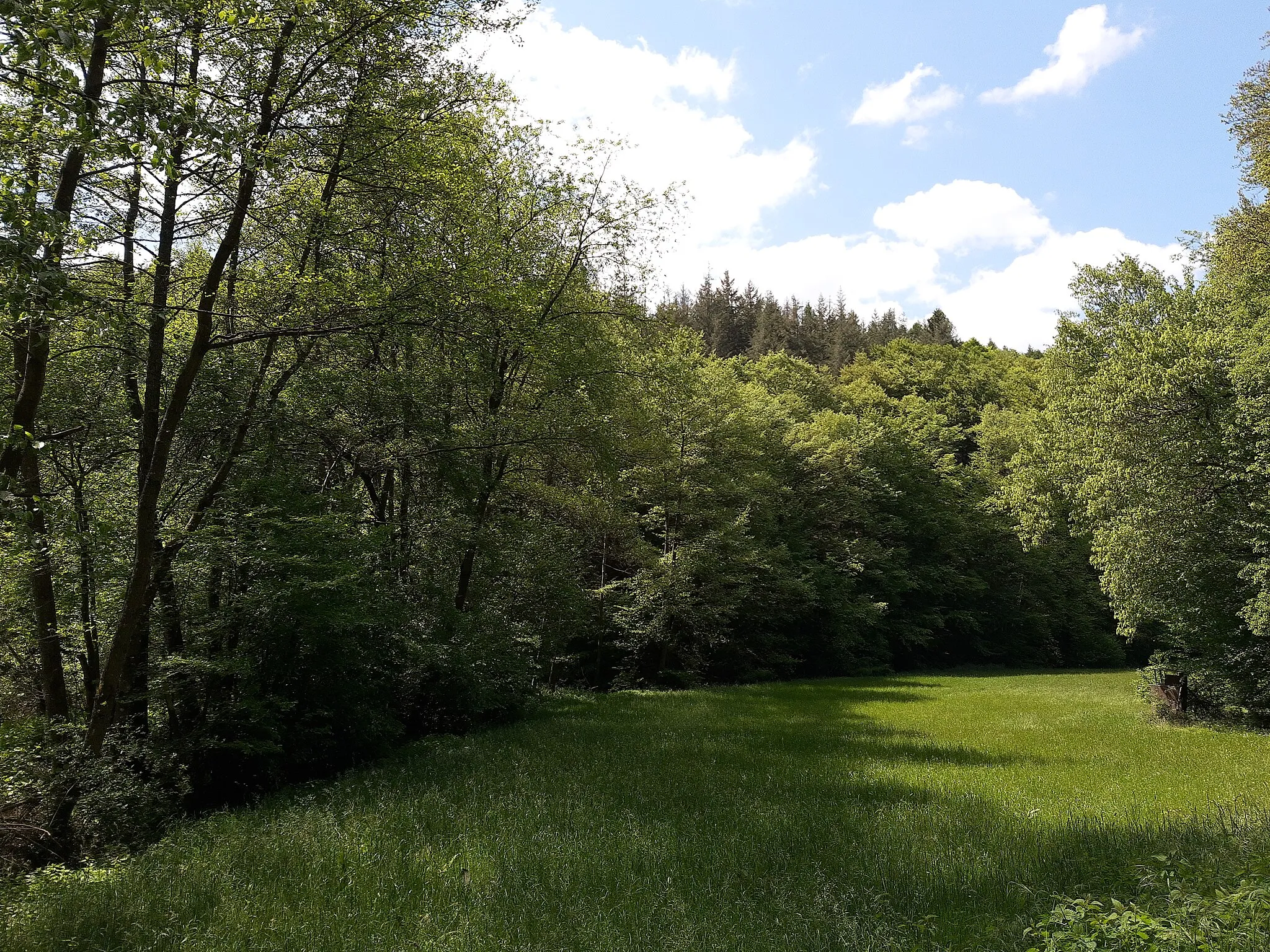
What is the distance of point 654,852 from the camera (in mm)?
7512

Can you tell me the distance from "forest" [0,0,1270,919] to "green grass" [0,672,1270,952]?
2.28 m

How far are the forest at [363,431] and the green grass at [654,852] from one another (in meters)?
2.28

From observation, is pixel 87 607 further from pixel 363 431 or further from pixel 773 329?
pixel 773 329

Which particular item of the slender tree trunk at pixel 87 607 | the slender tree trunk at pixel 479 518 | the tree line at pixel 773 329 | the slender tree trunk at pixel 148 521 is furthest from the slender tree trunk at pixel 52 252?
the tree line at pixel 773 329

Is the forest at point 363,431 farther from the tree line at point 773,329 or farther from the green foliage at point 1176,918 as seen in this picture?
the tree line at point 773,329

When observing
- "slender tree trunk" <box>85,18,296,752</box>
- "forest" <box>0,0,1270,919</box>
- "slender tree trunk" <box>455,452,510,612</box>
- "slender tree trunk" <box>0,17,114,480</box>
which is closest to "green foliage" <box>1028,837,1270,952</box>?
"forest" <box>0,0,1270,919</box>

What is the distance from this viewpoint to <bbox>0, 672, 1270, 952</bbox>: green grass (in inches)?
224

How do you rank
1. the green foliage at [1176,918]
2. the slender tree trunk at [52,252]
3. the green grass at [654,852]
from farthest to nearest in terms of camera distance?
1. the slender tree trunk at [52,252]
2. the green grass at [654,852]
3. the green foliage at [1176,918]

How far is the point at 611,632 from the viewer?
1234 inches

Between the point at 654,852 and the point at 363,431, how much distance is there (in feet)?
32.5

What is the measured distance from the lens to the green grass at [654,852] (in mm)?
5684

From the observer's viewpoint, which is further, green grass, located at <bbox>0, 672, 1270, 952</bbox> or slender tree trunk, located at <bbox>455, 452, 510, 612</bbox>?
slender tree trunk, located at <bbox>455, 452, 510, 612</bbox>

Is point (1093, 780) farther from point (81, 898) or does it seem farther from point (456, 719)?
point (81, 898)

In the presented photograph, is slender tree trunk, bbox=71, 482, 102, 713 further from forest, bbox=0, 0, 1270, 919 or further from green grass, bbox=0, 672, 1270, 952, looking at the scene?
green grass, bbox=0, 672, 1270, 952
